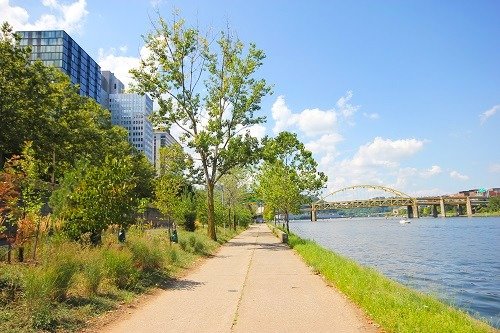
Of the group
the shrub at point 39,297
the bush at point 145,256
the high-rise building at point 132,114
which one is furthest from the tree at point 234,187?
the high-rise building at point 132,114

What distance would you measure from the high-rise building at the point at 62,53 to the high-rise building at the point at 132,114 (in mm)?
29216

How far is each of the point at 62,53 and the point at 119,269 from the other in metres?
120

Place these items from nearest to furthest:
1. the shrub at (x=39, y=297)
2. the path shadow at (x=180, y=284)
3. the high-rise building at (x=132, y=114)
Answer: the shrub at (x=39, y=297)
the path shadow at (x=180, y=284)
the high-rise building at (x=132, y=114)

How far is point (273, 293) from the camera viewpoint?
1024 cm

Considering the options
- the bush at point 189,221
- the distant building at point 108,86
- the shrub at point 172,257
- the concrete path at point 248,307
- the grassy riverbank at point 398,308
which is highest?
the distant building at point 108,86

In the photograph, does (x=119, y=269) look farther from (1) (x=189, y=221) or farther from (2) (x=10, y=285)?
(1) (x=189, y=221)

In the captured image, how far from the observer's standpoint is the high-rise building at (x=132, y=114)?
157125mm

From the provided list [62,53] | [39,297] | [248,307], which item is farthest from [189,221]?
[62,53]

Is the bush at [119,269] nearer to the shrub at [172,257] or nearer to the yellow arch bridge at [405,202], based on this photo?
the shrub at [172,257]

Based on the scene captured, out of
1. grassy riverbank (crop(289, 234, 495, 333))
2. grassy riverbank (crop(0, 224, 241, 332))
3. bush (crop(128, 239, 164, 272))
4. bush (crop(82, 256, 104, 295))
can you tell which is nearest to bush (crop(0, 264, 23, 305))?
grassy riverbank (crop(0, 224, 241, 332))

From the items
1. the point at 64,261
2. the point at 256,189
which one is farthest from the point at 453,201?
the point at 64,261

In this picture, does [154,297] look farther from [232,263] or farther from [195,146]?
[195,146]

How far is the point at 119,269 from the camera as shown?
1017 centimetres

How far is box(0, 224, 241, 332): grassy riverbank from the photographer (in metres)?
6.83
